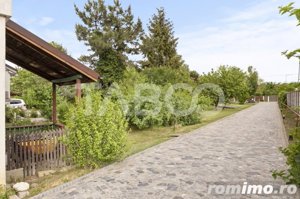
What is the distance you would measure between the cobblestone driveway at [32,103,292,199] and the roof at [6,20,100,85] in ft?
10.4

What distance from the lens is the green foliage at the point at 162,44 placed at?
134 feet

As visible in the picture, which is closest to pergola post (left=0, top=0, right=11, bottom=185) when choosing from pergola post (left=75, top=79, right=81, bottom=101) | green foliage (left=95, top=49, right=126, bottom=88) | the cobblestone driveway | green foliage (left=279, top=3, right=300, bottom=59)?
the cobblestone driveway

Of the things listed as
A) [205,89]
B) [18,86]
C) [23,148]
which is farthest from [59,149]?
[18,86]

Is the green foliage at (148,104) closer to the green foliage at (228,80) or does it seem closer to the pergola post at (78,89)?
the pergola post at (78,89)

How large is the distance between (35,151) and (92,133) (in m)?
1.69

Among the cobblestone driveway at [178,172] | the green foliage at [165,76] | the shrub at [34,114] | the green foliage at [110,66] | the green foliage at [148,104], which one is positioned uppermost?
the green foliage at [110,66]

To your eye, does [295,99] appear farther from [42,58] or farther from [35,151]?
[35,151]

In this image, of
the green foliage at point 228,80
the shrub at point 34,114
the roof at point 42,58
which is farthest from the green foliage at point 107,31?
the roof at point 42,58

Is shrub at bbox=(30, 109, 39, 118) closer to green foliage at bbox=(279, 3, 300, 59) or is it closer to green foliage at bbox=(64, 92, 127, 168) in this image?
green foliage at bbox=(64, 92, 127, 168)

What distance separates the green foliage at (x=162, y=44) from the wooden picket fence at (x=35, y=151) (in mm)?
32402

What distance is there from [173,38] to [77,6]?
51.6 ft

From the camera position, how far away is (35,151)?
24.5 ft

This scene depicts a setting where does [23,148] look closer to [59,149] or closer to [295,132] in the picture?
[59,149]

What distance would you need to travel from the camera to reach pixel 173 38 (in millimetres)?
43594
